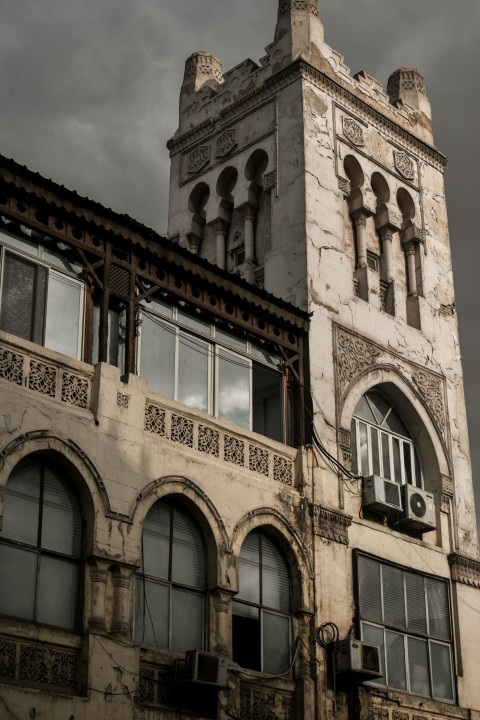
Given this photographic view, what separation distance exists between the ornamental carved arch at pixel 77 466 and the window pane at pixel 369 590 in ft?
18.6

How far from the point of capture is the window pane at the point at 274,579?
1833 cm

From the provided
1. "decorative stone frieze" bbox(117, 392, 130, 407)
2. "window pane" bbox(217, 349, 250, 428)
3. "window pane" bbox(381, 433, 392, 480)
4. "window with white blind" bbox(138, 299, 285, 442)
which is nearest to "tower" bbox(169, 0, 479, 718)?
"window pane" bbox(381, 433, 392, 480)

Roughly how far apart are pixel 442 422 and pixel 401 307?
100.0 inches

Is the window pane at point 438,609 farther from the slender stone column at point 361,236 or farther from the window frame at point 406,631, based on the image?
the slender stone column at point 361,236

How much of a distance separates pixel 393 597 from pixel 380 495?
1791 mm

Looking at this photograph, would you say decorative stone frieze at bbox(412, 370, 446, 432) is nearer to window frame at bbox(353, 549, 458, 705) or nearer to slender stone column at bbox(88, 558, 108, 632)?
window frame at bbox(353, 549, 458, 705)

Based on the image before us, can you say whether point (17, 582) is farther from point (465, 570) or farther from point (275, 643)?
point (465, 570)

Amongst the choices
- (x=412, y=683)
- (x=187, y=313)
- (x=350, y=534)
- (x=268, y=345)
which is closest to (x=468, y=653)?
(x=412, y=683)

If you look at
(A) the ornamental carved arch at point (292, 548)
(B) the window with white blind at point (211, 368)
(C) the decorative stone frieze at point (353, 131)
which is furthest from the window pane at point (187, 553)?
(C) the decorative stone frieze at point (353, 131)

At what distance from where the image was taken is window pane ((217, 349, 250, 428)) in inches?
748

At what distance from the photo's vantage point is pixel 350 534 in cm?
1994

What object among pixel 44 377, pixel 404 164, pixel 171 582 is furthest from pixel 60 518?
pixel 404 164

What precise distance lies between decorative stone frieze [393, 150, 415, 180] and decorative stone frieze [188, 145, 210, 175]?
13.5ft

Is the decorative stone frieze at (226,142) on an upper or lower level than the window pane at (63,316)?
upper
